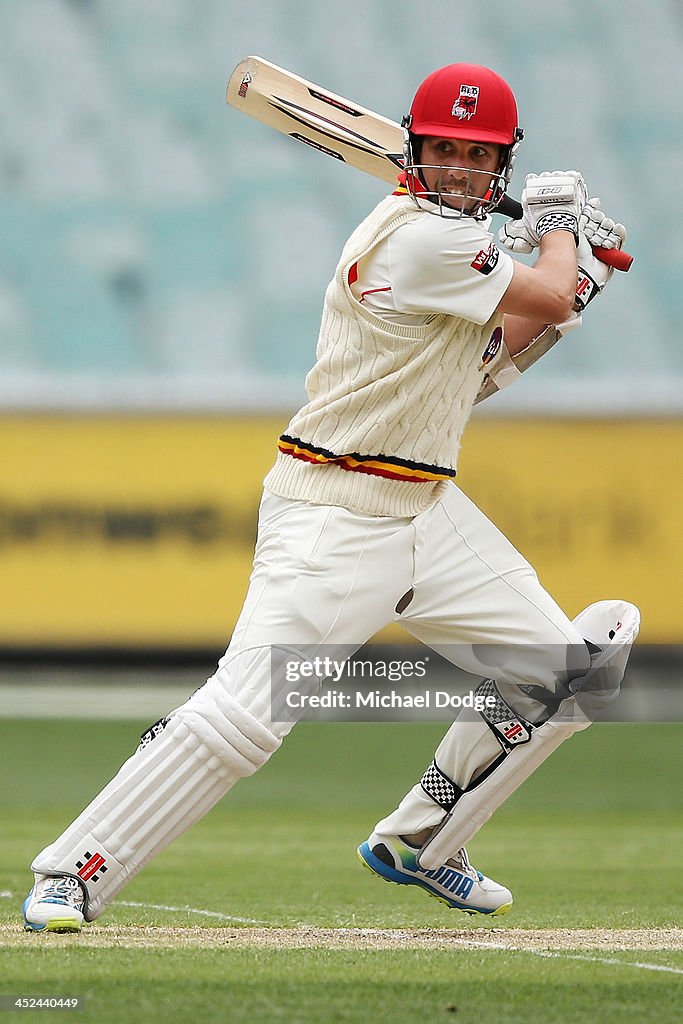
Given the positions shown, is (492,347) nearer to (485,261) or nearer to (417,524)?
(485,261)

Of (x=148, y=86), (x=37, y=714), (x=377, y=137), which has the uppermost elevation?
(x=148, y=86)

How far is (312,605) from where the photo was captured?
3318 mm

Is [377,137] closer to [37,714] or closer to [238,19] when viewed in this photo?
[37,714]

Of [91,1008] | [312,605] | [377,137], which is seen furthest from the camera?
[377,137]

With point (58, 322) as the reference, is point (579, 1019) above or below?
below

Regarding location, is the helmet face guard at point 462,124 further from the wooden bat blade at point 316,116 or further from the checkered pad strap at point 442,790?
the checkered pad strap at point 442,790

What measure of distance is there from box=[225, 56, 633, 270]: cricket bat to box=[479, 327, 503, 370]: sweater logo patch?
2.10 feet

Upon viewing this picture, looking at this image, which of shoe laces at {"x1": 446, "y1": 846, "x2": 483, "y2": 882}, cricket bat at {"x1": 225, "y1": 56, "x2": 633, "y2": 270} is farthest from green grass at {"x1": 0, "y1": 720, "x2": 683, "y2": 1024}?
cricket bat at {"x1": 225, "y1": 56, "x2": 633, "y2": 270}

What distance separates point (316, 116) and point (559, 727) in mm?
1665

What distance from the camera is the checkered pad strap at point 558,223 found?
350 cm

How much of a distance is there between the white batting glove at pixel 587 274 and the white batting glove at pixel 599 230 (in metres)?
0.02

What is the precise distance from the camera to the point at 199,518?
1006 centimetres

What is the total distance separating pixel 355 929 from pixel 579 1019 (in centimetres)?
109

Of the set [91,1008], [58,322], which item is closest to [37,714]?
[58,322]
